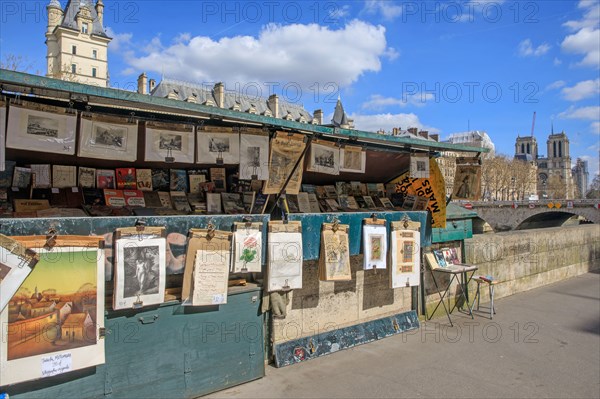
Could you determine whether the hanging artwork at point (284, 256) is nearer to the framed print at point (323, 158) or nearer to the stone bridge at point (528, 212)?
the framed print at point (323, 158)

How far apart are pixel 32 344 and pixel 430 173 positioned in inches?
256

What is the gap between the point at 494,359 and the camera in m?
6.20

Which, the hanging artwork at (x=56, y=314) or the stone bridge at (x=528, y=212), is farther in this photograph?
the stone bridge at (x=528, y=212)

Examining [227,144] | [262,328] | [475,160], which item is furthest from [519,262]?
[227,144]

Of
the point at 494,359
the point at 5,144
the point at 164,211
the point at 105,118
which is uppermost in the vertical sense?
the point at 105,118

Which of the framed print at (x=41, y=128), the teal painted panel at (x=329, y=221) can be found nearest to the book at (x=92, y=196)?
the framed print at (x=41, y=128)

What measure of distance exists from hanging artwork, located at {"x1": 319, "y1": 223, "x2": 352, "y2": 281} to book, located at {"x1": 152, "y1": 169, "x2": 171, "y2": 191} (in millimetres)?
2222

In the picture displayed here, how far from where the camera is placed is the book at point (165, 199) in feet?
18.0

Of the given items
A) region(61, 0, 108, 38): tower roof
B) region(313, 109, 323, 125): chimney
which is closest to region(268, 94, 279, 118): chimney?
region(313, 109, 323, 125): chimney

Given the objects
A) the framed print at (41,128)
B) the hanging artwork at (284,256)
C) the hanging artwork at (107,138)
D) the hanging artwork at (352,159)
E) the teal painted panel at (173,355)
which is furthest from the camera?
the hanging artwork at (352,159)

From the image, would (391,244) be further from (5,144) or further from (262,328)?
(5,144)

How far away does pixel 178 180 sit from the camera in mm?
5723

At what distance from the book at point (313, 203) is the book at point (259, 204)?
1.07m

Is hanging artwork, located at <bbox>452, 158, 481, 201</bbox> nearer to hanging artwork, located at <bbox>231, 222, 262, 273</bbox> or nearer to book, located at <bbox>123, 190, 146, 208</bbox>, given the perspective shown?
hanging artwork, located at <bbox>231, 222, 262, 273</bbox>
